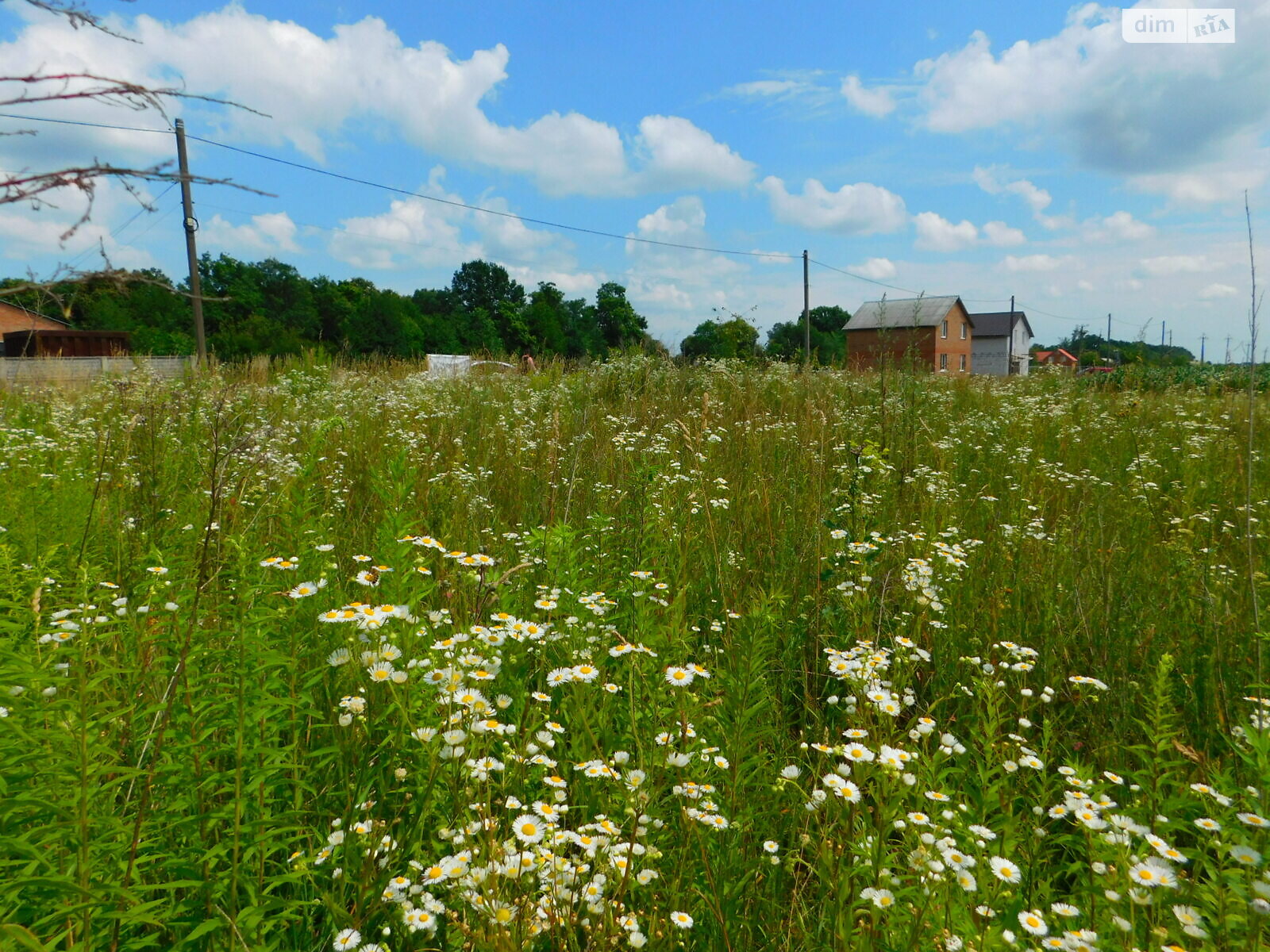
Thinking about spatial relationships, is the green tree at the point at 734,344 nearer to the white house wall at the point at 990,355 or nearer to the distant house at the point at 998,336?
the white house wall at the point at 990,355

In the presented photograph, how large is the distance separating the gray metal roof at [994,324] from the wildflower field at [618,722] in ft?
249

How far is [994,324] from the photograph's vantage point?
72750 millimetres

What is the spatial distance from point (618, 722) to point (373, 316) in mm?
57298

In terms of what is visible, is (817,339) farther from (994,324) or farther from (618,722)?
(618,722)

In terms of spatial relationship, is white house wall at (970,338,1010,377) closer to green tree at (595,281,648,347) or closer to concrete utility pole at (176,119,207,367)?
green tree at (595,281,648,347)

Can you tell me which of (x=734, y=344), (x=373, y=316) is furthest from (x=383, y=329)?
(x=734, y=344)

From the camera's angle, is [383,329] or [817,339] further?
[817,339]

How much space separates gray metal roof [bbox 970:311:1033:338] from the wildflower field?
75947mm

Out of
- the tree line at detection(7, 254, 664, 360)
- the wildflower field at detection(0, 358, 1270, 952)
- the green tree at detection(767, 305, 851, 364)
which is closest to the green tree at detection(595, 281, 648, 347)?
the tree line at detection(7, 254, 664, 360)

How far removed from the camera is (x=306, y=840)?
1.71 metres

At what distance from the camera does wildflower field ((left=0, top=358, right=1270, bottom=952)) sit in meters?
1.35

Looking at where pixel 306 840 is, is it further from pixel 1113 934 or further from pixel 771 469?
pixel 771 469

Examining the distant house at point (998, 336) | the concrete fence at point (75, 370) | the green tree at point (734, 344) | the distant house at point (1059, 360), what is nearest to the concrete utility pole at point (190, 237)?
the concrete fence at point (75, 370)

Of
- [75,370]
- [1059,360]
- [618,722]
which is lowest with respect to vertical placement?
[618,722]
